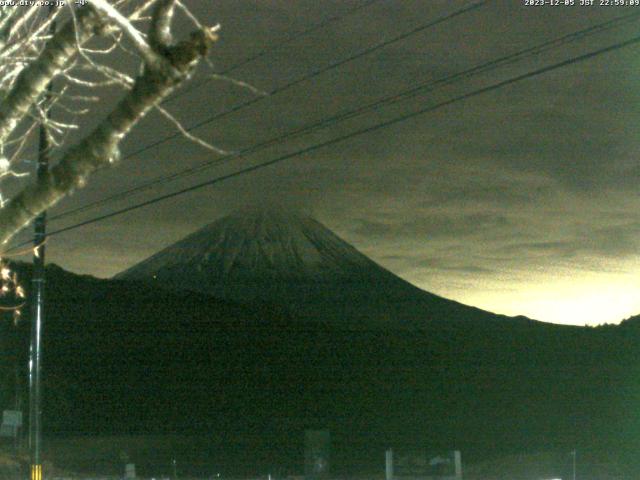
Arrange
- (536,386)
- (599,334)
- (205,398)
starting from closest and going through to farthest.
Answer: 1. (205,398)
2. (536,386)
3. (599,334)

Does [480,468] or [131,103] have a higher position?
[131,103]

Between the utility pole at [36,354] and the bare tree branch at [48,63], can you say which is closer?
the bare tree branch at [48,63]

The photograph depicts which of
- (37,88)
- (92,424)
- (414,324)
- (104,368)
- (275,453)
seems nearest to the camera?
(37,88)

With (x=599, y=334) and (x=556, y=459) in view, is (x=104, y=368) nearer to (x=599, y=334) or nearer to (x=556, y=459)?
(x=556, y=459)

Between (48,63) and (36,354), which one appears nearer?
(48,63)

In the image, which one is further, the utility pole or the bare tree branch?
the utility pole

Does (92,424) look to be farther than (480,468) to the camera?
Yes

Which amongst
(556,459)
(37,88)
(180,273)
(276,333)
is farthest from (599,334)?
(37,88)

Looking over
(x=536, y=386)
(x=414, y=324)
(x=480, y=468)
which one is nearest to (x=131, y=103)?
(x=480, y=468)

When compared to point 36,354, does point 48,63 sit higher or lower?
higher

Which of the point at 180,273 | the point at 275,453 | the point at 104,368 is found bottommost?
the point at 275,453
